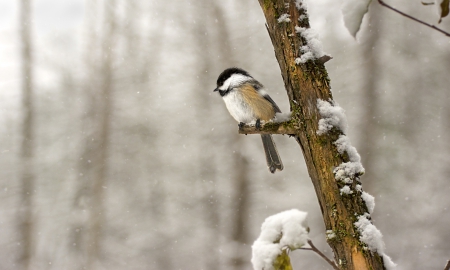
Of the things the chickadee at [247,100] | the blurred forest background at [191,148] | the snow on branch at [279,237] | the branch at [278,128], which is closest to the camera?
the snow on branch at [279,237]

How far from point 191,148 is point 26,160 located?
2143 millimetres

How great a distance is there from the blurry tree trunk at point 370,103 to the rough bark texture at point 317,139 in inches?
146

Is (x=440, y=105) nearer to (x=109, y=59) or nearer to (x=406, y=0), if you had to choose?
(x=406, y=0)

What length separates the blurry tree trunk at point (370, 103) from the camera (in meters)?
4.55

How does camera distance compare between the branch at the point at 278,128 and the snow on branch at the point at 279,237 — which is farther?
the branch at the point at 278,128

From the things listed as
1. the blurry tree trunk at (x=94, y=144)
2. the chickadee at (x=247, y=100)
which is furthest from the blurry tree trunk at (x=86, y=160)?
the chickadee at (x=247, y=100)

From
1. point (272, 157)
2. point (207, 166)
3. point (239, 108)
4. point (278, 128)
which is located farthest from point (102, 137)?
point (278, 128)

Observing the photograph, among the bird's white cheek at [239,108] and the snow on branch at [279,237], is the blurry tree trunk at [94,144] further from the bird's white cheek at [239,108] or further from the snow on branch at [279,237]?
the snow on branch at [279,237]

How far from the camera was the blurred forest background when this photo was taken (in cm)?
450

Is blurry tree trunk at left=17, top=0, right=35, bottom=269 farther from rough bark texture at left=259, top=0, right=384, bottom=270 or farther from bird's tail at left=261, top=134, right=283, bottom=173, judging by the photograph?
rough bark texture at left=259, top=0, right=384, bottom=270

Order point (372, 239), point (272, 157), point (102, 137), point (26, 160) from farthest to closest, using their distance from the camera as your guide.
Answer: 1. point (102, 137)
2. point (26, 160)
3. point (272, 157)
4. point (372, 239)

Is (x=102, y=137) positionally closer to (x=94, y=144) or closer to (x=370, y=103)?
(x=94, y=144)

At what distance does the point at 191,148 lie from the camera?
4.97m

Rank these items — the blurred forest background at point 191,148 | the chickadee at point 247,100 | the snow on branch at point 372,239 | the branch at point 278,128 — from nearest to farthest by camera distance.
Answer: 1. the snow on branch at point 372,239
2. the branch at point 278,128
3. the chickadee at point 247,100
4. the blurred forest background at point 191,148
